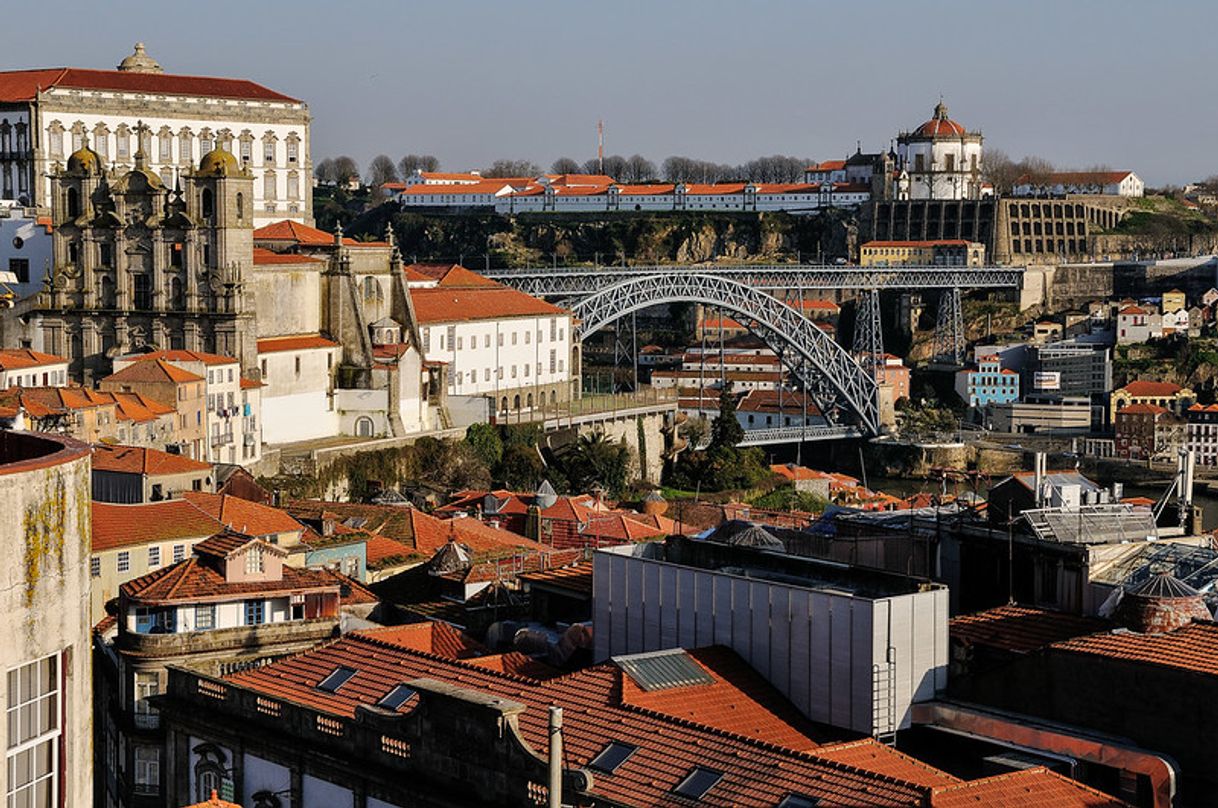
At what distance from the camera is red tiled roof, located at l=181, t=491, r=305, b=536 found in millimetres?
25203

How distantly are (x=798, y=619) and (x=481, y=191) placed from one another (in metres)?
95.9

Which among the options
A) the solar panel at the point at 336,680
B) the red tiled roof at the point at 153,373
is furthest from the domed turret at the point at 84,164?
the solar panel at the point at 336,680

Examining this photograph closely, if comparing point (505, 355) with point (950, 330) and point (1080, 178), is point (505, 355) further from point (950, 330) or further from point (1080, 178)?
point (1080, 178)

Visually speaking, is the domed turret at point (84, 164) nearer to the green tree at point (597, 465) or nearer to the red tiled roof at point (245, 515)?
the green tree at point (597, 465)

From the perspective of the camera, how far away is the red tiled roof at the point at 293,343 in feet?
142

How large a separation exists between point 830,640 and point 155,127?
1828 inches

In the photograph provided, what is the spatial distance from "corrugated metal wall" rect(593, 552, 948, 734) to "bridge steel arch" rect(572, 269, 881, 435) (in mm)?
50921

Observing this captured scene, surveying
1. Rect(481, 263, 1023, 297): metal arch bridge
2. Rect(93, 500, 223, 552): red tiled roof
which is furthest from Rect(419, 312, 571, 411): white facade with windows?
Rect(93, 500, 223, 552): red tiled roof

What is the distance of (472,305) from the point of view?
5266cm

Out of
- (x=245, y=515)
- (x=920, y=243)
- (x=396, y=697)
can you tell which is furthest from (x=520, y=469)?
(x=920, y=243)

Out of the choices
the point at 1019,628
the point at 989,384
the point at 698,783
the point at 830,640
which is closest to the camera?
the point at 698,783

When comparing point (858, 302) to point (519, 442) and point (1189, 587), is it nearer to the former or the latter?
point (519, 442)

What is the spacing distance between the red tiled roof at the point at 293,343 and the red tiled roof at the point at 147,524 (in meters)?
18.1

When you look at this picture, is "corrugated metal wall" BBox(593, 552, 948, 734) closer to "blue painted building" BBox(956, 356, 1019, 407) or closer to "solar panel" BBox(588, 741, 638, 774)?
"solar panel" BBox(588, 741, 638, 774)
